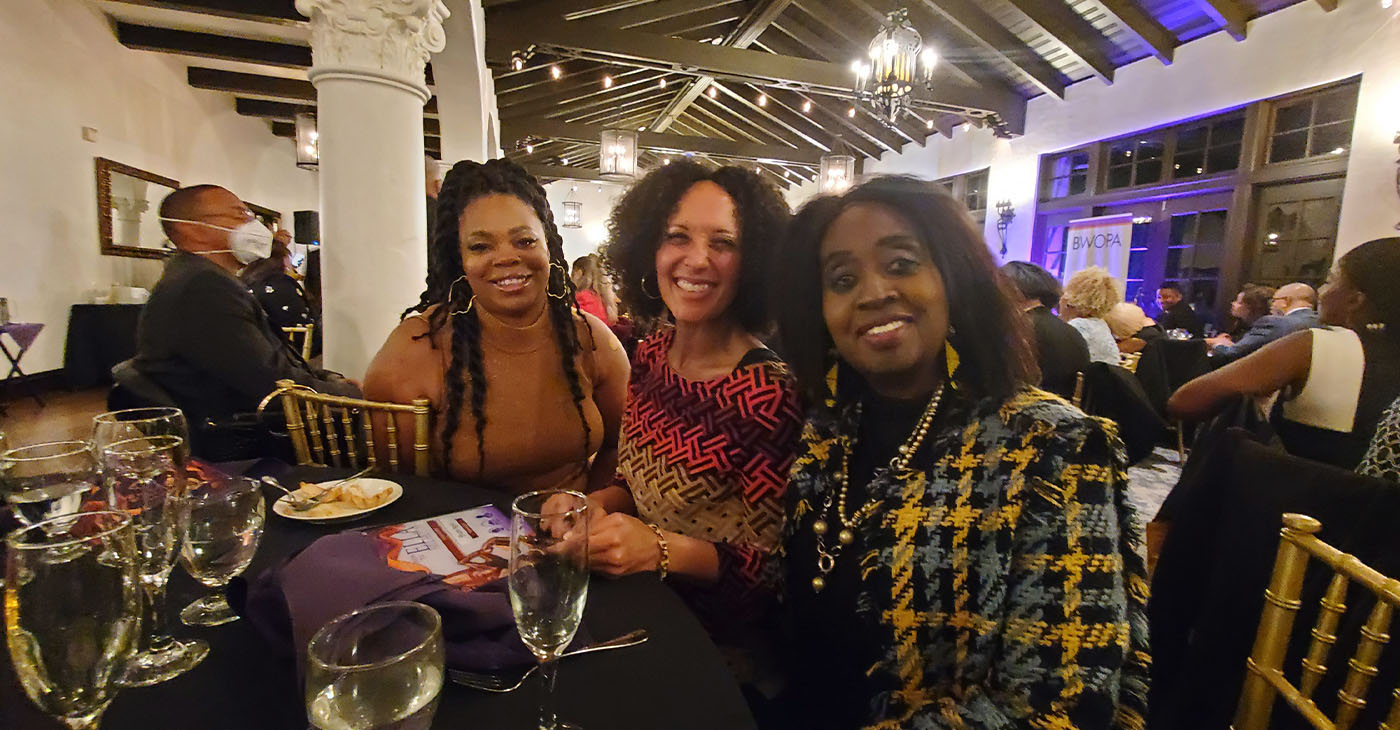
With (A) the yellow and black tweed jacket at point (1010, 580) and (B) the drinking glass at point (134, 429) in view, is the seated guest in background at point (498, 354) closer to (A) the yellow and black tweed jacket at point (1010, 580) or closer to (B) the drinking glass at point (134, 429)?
(B) the drinking glass at point (134, 429)

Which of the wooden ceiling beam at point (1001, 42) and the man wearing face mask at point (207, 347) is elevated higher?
the wooden ceiling beam at point (1001, 42)

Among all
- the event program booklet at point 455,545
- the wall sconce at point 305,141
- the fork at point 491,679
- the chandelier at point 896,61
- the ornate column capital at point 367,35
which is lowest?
the fork at point 491,679

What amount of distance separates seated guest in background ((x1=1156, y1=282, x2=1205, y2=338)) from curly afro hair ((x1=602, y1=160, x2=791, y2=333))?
6335 millimetres

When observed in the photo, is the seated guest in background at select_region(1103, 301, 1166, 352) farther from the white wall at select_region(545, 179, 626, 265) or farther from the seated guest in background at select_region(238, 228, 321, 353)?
the white wall at select_region(545, 179, 626, 265)

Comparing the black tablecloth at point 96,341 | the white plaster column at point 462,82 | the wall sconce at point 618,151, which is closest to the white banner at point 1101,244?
the wall sconce at point 618,151

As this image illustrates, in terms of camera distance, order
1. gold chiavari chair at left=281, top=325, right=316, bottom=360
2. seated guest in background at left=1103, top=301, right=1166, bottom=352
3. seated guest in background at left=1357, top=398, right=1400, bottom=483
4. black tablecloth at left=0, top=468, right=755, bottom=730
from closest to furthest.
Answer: black tablecloth at left=0, top=468, right=755, bottom=730
seated guest in background at left=1357, top=398, right=1400, bottom=483
gold chiavari chair at left=281, top=325, right=316, bottom=360
seated guest in background at left=1103, top=301, right=1166, bottom=352

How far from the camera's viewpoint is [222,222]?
2.69 metres

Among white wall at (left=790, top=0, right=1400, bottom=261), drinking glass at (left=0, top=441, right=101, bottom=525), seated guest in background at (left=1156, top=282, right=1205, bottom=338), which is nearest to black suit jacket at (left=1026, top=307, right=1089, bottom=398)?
white wall at (left=790, top=0, right=1400, bottom=261)

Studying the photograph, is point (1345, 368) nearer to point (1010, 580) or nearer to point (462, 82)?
point (1010, 580)

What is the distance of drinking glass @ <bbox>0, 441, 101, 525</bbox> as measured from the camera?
0.99 meters

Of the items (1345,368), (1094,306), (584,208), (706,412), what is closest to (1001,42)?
(1094,306)

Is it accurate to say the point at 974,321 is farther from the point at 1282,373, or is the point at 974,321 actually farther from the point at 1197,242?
the point at 1197,242

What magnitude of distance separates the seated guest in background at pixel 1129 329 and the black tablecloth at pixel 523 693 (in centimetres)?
480

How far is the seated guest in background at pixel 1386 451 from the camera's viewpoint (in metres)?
1.61
